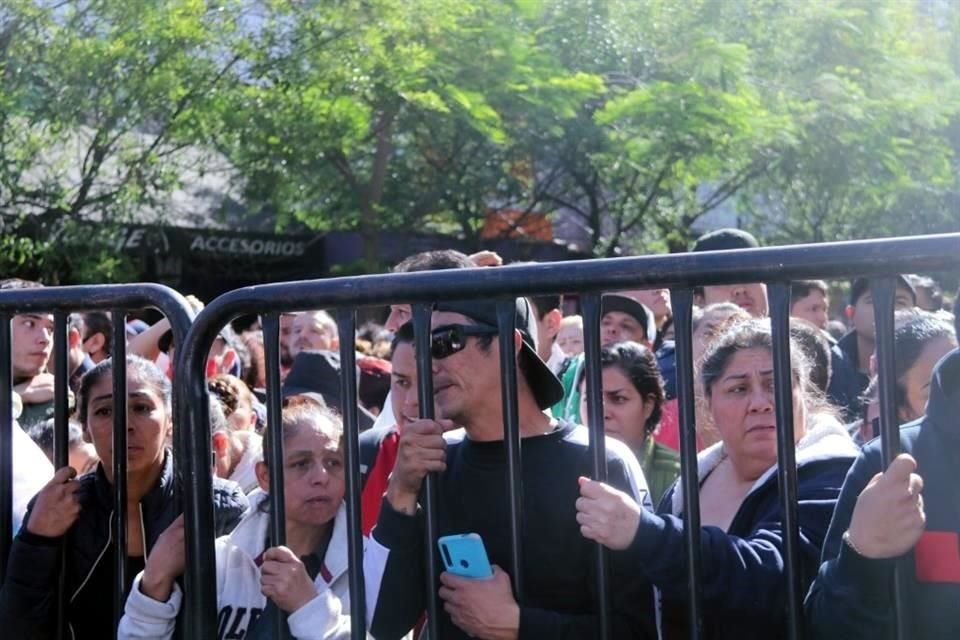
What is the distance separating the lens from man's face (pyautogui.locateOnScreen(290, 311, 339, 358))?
24.6 ft

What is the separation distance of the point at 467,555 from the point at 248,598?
0.73 m

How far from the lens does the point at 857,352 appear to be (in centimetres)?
636

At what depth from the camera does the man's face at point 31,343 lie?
458 centimetres

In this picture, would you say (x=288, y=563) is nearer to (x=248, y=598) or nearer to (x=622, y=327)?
(x=248, y=598)

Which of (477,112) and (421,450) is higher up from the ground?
(477,112)

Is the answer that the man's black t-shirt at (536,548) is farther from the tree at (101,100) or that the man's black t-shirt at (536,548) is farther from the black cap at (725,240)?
the tree at (101,100)

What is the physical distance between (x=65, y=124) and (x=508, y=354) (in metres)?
12.9

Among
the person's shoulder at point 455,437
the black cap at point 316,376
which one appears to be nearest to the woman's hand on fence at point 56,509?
the person's shoulder at point 455,437

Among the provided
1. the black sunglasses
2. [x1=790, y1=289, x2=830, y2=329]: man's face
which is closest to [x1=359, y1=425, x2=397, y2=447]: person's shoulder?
the black sunglasses

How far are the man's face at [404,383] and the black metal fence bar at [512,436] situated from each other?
652 millimetres

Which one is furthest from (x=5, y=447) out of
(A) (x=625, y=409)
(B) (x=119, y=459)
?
(A) (x=625, y=409)

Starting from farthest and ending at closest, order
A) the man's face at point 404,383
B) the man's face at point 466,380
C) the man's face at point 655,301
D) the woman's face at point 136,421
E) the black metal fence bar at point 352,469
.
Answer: the man's face at point 655,301 < the man's face at point 404,383 < the woman's face at point 136,421 < the man's face at point 466,380 < the black metal fence bar at point 352,469

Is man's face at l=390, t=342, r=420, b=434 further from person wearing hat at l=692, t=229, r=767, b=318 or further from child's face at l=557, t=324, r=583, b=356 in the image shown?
child's face at l=557, t=324, r=583, b=356

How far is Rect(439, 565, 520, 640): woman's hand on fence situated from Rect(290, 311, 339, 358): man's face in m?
4.84
